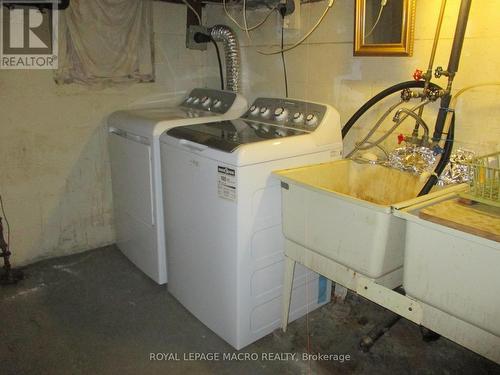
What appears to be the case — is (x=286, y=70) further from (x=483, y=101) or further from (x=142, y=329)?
(x=142, y=329)

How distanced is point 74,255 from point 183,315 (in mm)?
1078

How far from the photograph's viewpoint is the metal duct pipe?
2.66 m

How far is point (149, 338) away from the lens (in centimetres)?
196

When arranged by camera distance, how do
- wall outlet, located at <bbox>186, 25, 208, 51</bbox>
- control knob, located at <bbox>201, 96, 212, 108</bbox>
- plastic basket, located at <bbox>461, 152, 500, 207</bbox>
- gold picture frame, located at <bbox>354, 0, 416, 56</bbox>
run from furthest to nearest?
wall outlet, located at <bbox>186, 25, 208, 51</bbox> < control knob, located at <bbox>201, 96, 212, 108</bbox> < gold picture frame, located at <bbox>354, 0, 416, 56</bbox> < plastic basket, located at <bbox>461, 152, 500, 207</bbox>

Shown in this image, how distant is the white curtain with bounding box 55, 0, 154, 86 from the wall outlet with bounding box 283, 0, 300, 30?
37.5 inches

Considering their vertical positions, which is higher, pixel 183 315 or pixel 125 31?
pixel 125 31

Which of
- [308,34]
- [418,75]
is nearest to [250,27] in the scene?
[308,34]

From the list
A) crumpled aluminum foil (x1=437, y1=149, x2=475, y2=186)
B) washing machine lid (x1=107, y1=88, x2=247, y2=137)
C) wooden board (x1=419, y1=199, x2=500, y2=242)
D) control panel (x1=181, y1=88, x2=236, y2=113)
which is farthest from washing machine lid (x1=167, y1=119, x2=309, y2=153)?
wooden board (x1=419, y1=199, x2=500, y2=242)

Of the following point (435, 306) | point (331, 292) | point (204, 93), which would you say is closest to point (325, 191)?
point (435, 306)

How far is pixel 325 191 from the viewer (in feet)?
4.83

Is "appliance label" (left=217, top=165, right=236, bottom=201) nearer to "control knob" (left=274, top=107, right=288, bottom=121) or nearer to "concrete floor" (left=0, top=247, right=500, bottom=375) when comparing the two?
"control knob" (left=274, top=107, right=288, bottom=121)

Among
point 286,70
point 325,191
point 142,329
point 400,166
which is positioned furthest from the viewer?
point 286,70

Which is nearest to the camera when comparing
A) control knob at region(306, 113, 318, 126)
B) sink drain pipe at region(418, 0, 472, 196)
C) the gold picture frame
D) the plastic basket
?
the plastic basket

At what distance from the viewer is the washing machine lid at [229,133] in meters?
1.73
